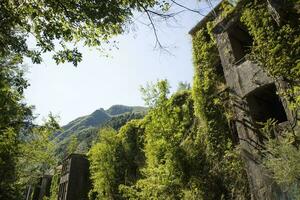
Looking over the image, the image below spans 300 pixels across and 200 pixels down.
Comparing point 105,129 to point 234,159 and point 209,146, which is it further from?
point 234,159

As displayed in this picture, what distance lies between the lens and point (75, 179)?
27797mm

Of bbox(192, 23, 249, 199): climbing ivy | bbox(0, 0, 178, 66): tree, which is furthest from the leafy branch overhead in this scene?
bbox(192, 23, 249, 199): climbing ivy

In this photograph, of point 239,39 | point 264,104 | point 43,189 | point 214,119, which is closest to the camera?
point 264,104

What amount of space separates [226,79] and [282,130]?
3.84 metres

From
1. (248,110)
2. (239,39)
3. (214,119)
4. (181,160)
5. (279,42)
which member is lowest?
(181,160)

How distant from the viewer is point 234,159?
38.5 ft

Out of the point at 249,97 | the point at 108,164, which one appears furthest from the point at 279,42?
the point at 108,164

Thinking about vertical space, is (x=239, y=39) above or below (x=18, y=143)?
above

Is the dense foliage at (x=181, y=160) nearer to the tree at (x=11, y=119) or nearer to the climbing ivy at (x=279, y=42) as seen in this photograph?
the climbing ivy at (x=279, y=42)

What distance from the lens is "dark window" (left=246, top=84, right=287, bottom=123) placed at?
11.7 metres

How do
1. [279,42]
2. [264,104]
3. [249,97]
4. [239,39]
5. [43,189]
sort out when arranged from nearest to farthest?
[279,42] → [249,97] → [264,104] → [239,39] → [43,189]

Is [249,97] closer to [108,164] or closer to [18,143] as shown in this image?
[18,143]

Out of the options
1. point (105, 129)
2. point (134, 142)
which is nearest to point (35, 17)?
point (134, 142)

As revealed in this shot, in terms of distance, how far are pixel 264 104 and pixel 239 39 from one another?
3740 millimetres
